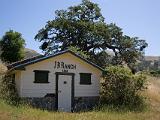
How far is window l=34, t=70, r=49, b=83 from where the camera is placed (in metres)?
22.5

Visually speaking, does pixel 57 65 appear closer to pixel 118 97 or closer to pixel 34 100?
pixel 34 100

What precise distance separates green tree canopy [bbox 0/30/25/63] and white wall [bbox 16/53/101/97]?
18.8 m

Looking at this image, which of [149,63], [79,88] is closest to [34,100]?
[79,88]

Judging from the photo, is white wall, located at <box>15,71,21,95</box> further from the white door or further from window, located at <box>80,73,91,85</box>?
window, located at <box>80,73,91,85</box>

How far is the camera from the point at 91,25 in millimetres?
44312

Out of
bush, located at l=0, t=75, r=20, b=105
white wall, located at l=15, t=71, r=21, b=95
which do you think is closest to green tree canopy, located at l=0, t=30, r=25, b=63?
bush, located at l=0, t=75, r=20, b=105

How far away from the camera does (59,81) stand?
2330cm

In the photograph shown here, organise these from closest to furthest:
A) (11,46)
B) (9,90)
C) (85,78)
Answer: (9,90) → (85,78) → (11,46)

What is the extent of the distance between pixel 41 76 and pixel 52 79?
0.84 metres

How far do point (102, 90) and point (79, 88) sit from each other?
7.05ft

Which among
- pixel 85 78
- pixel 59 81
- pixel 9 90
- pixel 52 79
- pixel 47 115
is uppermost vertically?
pixel 85 78

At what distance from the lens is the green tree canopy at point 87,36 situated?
1742 inches

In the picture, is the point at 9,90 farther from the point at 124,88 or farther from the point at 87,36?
the point at 87,36

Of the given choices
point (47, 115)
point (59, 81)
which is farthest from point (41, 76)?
point (47, 115)
